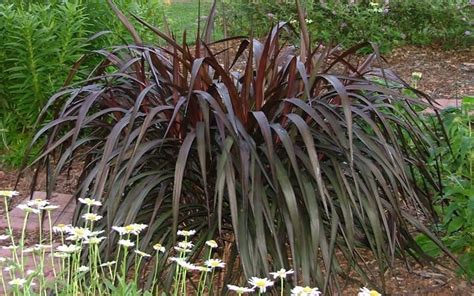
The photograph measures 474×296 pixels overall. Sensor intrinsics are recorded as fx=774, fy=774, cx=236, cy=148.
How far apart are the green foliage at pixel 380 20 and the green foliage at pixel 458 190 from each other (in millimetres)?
4141

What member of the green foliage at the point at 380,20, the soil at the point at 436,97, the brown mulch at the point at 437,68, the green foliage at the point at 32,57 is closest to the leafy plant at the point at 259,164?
the soil at the point at 436,97

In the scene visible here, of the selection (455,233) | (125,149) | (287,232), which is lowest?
(455,233)

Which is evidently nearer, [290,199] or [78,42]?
[290,199]

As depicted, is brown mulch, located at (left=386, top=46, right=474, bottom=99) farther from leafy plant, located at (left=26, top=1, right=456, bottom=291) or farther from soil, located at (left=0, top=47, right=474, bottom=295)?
leafy plant, located at (left=26, top=1, right=456, bottom=291)

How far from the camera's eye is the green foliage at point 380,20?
24.7ft

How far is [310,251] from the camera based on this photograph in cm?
270

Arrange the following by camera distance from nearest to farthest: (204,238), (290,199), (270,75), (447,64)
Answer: (290,199), (204,238), (270,75), (447,64)

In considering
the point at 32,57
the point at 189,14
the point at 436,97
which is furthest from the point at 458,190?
the point at 189,14

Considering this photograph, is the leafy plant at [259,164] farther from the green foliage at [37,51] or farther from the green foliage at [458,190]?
the green foliage at [37,51]

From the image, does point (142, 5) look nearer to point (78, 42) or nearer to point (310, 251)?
point (78, 42)

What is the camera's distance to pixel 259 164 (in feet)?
8.79

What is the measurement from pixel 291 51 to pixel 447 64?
162 inches

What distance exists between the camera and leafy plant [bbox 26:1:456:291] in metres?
2.62

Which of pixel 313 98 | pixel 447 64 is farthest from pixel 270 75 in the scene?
pixel 447 64
